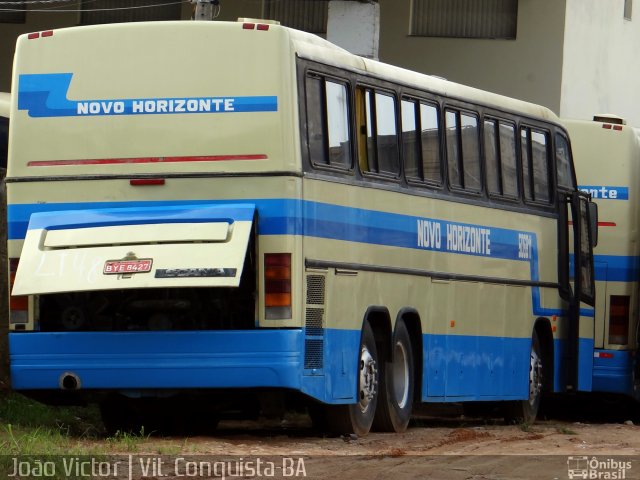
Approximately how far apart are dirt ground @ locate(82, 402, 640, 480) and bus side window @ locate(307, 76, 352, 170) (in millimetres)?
2231

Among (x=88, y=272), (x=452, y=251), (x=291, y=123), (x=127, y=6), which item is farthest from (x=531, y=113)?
(x=127, y=6)

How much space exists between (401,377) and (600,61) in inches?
744

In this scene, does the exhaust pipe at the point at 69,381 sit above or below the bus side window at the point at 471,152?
below

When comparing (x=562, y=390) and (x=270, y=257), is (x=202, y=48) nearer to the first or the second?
(x=270, y=257)

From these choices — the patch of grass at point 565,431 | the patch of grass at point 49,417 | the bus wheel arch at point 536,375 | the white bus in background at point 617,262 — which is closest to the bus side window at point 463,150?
the patch of grass at point 565,431

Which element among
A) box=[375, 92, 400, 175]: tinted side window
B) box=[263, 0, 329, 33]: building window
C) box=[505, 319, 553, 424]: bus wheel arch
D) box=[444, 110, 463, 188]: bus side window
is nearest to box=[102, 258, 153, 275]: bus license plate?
box=[375, 92, 400, 175]: tinted side window

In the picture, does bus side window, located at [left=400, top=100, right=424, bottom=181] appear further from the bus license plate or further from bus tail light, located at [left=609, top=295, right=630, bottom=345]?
bus tail light, located at [left=609, top=295, right=630, bottom=345]

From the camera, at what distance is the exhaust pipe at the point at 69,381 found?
12969 millimetres

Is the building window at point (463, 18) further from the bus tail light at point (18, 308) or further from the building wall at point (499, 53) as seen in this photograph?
the bus tail light at point (18, 308)

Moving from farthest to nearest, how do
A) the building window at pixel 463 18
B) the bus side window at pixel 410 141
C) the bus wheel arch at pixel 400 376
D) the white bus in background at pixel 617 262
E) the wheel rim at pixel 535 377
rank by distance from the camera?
1. the building window at pixel 463 18
2. the white bus in background at pixel 617 262
3. the wheel rim at pixel 535 377
4. the bus side window at pixel 410 141
5. the bus wheel arch at pixel 400 376

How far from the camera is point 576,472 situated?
11336mm

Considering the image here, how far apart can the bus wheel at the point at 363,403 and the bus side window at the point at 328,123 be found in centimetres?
151

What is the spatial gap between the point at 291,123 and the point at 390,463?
2.68 m

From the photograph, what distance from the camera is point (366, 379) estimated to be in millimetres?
14312
